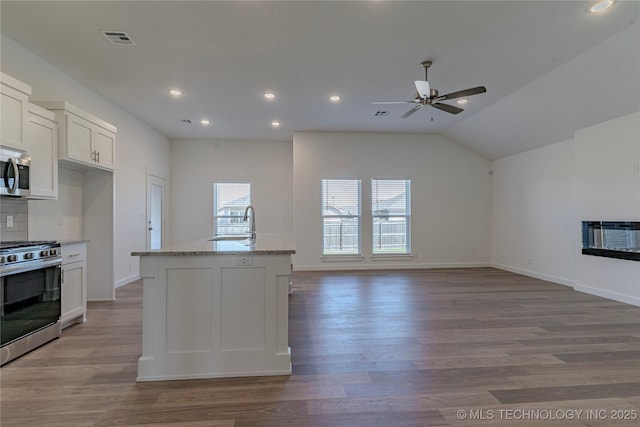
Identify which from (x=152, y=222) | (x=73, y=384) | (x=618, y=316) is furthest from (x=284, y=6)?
(x=152, y=222)

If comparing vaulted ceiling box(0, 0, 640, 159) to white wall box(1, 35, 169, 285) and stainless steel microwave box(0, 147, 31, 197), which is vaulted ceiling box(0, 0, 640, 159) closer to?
white wall box(1, 35, 169, 285)

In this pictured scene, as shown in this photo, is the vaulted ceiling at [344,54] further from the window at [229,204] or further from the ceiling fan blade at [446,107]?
the window at [229,204]

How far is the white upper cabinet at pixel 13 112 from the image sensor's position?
2.73 metres

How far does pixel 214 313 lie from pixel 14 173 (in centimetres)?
224

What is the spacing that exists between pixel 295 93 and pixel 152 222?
431cm

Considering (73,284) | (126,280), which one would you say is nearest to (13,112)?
(73,284)

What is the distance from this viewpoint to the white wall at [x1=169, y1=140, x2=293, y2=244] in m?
7.75

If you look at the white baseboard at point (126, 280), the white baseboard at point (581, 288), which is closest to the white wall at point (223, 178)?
the white baseboard at point (126, 280)

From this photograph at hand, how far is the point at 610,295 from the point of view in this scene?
4.57 meters

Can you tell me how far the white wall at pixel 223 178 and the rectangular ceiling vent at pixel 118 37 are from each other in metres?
4.49

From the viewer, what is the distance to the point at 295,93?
4.84 metres

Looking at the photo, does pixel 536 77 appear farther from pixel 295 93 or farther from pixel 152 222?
pixel 152 222

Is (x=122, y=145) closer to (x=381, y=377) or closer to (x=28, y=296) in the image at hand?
(x=28, y=296)

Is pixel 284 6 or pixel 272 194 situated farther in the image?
pixel 272 194
